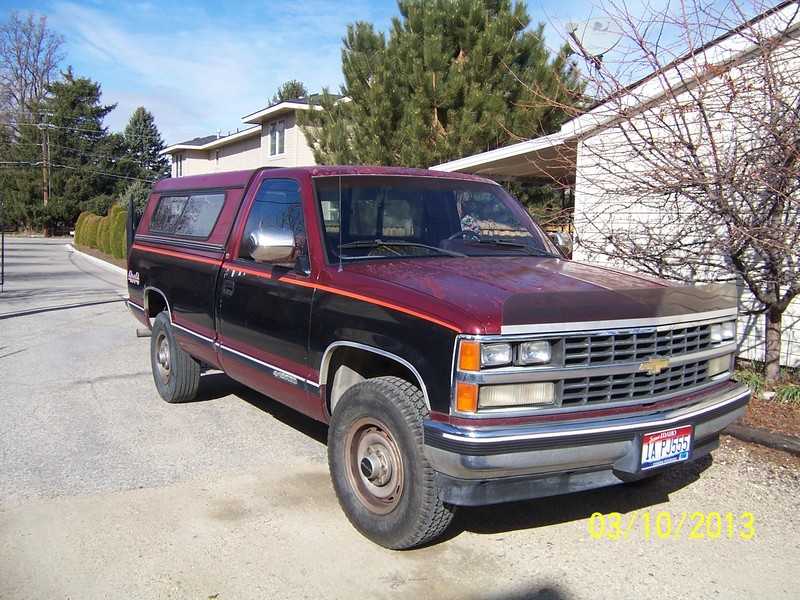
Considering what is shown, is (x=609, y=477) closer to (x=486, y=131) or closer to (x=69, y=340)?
(x=69, y=340)

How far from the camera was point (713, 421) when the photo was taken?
13.2ft

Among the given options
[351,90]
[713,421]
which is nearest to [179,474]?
[713,421]

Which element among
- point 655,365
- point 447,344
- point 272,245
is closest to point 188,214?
point 272,245

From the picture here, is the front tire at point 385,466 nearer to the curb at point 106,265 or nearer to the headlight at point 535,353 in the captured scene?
the headlight at point 535,353

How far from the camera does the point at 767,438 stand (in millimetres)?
5578

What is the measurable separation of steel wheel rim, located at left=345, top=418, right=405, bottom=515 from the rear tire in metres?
3.02

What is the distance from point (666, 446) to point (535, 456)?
32.1 inches

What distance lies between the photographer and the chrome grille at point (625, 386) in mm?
3516

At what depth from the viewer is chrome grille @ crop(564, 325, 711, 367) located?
350 cm

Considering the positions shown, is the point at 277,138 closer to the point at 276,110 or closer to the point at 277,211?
the point at 276,110

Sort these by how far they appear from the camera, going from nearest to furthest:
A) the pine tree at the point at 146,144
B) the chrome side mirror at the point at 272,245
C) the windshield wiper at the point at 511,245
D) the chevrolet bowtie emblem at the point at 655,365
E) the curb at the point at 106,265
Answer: the chevrolet bowtie emblem at the point at 655,365, the chrome side mirror at the point at 272,245, the windshield wiper at the point at 511,245, the curb at the point at 106,265, the pine tree at the point at 146,144

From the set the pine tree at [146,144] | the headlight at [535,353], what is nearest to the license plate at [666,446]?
the headlight at [535,353]

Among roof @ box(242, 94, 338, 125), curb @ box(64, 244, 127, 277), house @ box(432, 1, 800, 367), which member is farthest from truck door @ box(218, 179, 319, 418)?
roof @ box(242, 94, 338, 125)

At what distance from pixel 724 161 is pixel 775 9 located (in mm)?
1299
